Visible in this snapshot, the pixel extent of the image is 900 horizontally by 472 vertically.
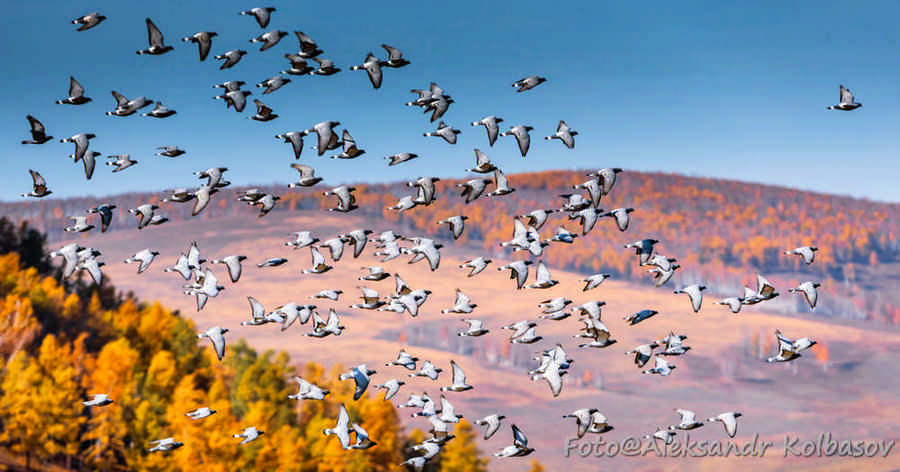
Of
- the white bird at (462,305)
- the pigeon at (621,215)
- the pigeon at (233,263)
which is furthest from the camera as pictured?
the white bird at (462,305)

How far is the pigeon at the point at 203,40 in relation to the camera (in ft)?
109

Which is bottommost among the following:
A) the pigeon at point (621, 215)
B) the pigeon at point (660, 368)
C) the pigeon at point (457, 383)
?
the pigeon at point (457, 383)

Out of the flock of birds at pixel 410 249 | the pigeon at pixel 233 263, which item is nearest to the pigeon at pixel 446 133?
the flock of birds at pixel 410 249

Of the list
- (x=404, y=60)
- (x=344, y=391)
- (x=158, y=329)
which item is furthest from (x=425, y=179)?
(x=158, y=329)

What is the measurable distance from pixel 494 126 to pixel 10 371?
7997 cm

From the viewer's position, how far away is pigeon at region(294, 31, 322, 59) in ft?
112

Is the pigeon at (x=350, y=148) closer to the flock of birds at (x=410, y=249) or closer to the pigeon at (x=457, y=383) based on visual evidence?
the flock of birds at (x=410, y=249)

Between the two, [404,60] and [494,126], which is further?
[494,126]

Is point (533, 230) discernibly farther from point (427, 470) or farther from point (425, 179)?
point (427, 470)

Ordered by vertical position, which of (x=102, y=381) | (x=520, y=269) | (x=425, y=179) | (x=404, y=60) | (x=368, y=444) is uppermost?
(x=404, y=60)

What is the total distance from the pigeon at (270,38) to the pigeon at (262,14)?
1.80 ft

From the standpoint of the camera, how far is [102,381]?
104125 mm

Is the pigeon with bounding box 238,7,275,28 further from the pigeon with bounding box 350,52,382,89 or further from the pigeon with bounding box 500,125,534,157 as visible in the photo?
the pigeon with bounding box 500,125,534,157

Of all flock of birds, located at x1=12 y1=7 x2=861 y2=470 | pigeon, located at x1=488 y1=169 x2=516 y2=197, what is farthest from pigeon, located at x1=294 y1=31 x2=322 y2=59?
pigeon, located at x1=488 y1=169 x2=516 y2=197
